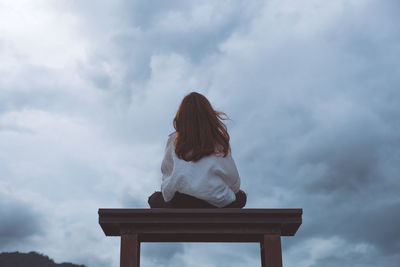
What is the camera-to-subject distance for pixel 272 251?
3.37 m

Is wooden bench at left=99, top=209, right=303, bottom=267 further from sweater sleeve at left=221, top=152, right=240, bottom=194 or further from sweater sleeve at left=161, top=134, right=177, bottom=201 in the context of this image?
sweater sleeve at left=221, top=152, right=240, bottom=194

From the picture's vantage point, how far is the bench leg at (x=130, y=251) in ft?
10.9

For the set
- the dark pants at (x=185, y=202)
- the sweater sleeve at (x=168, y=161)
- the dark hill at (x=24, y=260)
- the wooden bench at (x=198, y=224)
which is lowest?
the wooden bench at (x=198, y=224)

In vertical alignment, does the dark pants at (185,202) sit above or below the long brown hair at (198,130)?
below

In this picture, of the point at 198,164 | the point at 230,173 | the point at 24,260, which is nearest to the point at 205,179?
the point at 198,164

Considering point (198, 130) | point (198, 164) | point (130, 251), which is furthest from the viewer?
point (198, 130)

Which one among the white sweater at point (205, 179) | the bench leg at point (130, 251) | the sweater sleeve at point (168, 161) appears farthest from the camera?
the sweater sleeve at point (168, 161)

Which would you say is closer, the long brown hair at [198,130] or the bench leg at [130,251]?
the bench leg at [130,251]

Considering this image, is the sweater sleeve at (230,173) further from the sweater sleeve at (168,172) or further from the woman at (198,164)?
the sweater sleeve at (168,172)

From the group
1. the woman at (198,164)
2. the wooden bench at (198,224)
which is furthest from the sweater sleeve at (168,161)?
the wooden bench at (198,224)

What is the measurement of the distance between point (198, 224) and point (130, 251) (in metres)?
0.58

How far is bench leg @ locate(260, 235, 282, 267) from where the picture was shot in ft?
11.0

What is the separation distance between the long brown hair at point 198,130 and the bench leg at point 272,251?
78 centimetres

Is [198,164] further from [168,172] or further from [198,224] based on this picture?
[198,224]
